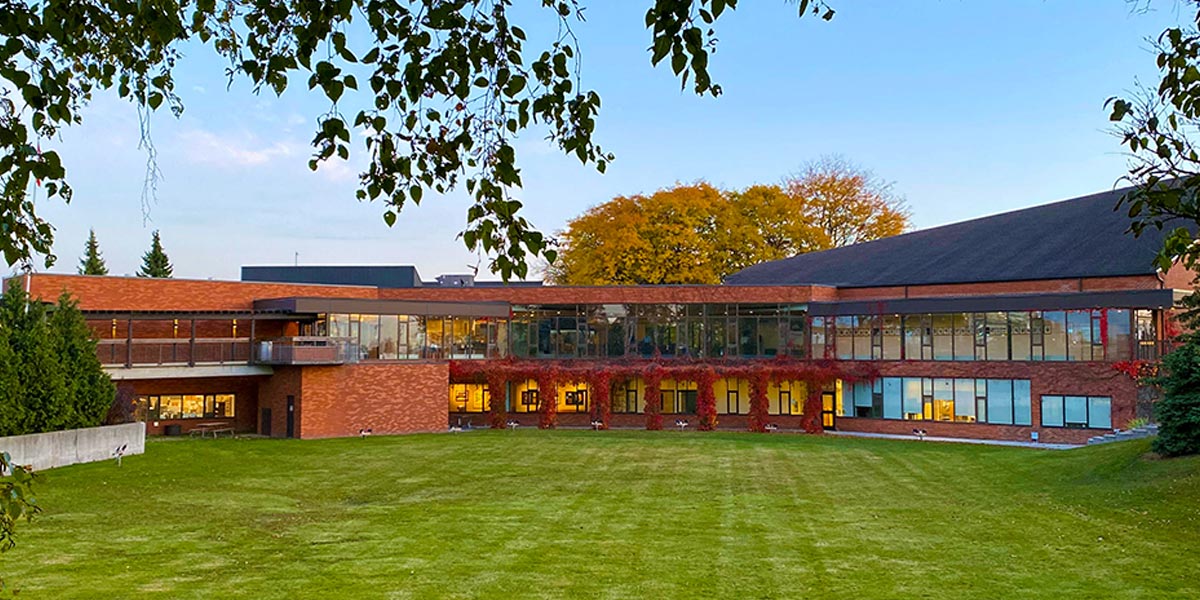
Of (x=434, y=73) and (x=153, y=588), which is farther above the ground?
(x=434, y=73)

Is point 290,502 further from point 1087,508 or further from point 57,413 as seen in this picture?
point 1087,508

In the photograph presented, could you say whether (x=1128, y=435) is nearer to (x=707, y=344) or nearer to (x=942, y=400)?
(x=942, y=400)

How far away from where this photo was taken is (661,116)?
776 inches

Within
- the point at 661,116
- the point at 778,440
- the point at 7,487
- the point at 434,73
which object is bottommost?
the point at 778,440

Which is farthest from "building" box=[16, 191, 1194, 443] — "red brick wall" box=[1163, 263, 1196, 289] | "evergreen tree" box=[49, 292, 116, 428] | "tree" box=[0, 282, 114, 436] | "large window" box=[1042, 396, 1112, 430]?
"tree" box=[0, 282, 114, 436]

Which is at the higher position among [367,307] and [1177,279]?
[1177,279]

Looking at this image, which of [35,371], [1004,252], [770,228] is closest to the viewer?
[35,371]

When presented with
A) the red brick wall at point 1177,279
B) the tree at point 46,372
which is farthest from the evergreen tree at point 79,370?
the red brick wall at point 1177,279

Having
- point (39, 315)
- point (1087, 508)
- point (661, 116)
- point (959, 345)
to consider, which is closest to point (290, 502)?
point (39, 315)

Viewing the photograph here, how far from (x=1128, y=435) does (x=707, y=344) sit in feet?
54.5

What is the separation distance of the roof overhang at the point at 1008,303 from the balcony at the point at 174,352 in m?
22.5

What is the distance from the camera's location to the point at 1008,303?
33.3 m

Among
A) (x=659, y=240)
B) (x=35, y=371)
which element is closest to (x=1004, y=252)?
(x=659, y=240)

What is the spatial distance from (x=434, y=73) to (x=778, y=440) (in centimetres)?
2958
